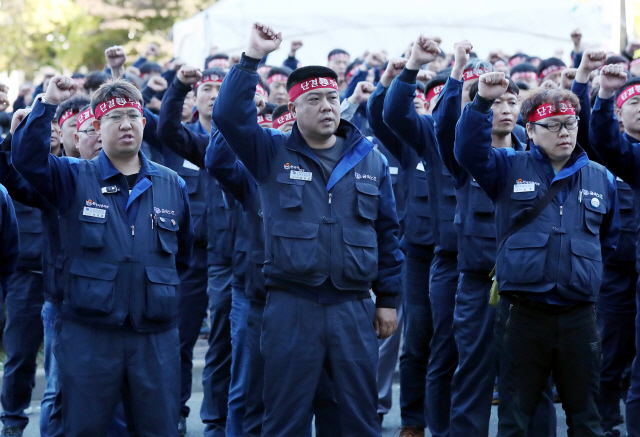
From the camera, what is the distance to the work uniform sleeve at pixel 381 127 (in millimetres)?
6598

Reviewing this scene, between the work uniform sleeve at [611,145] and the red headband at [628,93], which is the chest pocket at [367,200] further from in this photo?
the red headband at [628,93]

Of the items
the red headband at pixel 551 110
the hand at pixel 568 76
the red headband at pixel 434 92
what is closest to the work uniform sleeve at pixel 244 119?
the red headband at pixel 551 110

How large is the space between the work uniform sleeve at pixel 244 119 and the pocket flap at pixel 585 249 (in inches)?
68.9

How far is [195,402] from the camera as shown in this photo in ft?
26.6

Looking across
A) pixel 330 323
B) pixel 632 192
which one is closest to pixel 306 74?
pixel 330 323

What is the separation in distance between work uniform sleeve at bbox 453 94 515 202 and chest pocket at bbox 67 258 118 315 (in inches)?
80.1

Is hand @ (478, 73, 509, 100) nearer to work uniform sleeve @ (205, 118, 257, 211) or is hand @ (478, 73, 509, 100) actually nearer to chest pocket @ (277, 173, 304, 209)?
chest pocket @ (277, 173, 304, 209)

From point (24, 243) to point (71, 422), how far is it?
2.66 meters

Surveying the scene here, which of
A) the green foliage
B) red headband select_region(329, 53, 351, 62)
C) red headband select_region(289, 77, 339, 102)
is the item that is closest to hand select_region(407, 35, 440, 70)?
red headband select_region(289, 77, 339, 102)

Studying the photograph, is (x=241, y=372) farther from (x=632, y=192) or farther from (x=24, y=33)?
(x=24, y=33)

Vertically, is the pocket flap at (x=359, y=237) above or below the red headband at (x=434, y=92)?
below

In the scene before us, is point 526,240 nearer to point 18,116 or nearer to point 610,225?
point 610,225

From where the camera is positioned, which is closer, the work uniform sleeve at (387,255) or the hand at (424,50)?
the work uniform sleeve at (387,255)

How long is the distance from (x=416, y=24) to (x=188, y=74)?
30.6 feet
